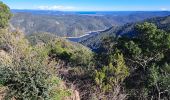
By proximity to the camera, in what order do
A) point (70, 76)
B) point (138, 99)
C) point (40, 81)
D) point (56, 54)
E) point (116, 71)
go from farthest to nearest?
point (56, 54)
point (70, 76)
point (116, 71)
point (138, 99)
point (40, 81)

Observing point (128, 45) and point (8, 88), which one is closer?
point (8, 88)

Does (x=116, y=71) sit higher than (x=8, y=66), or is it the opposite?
(x=8, y=66)

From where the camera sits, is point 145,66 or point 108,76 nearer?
point 108,76

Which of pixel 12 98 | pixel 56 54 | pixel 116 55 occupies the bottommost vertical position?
pixel 56 54

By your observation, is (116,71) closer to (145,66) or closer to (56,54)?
(145,66)

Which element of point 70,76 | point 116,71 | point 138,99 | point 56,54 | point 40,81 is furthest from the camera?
point 56,54

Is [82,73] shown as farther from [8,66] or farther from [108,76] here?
[8,66]

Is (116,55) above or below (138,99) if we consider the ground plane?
above

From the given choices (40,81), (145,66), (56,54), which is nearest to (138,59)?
(145,66)

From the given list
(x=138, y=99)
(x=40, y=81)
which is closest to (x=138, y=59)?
(x=138, y=99)
